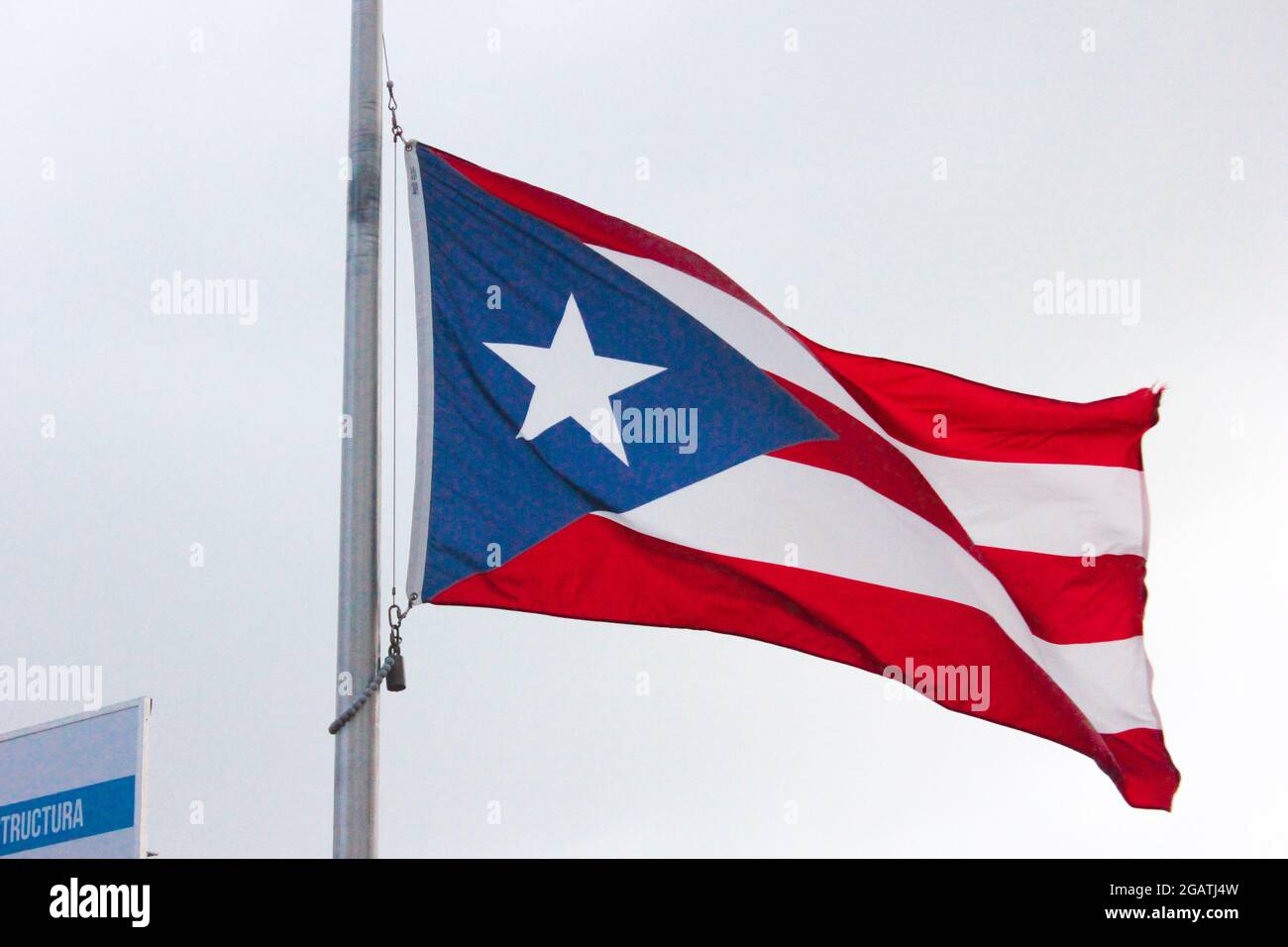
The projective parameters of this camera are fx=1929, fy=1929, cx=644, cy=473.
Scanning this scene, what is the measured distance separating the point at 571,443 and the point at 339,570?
222 centimetres

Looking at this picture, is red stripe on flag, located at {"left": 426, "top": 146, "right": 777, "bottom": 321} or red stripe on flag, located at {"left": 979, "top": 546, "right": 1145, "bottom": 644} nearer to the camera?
red stripe on flag, located at {"left": 426, "top": 146, "right": 777, "bottom": 321}

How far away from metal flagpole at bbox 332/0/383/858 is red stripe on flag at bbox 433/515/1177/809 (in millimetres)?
1199

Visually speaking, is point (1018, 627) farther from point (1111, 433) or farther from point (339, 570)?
point (339, 570)

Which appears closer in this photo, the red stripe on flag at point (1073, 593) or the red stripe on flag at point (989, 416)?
the red stripe on flag at point (1073, 593)

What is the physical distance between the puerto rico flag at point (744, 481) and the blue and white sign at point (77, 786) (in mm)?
3559

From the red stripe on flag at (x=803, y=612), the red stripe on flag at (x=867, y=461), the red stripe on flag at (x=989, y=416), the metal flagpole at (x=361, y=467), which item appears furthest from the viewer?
the red stripe on flag at (x=989, y=416)

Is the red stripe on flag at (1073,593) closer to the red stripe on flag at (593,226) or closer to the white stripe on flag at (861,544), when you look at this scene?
the white stripe on flag at (861,544)

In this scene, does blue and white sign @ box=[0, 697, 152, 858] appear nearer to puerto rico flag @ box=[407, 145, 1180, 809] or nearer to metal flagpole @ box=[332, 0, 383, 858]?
puerto rico flag @ box=[407, 145, 1180, 809]

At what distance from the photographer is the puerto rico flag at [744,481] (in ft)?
39.6

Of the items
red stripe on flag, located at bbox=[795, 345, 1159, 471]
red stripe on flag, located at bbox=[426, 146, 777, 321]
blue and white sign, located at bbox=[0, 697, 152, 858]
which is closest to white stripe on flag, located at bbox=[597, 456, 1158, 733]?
A: red stripe on flag, located at bbox=[795, 345, 1159, 471]

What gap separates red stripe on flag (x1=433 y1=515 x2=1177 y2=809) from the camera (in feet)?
39.3

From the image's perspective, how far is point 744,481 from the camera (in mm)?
13031

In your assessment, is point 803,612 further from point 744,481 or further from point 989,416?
point 989,416

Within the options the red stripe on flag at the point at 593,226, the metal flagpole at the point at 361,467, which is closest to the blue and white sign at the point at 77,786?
the metal flagpole at the point at 361,467
